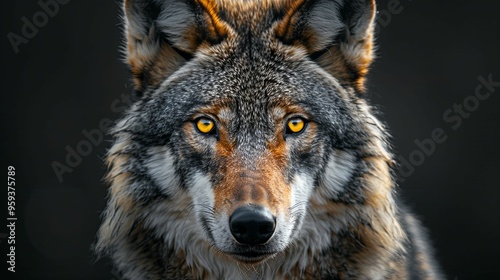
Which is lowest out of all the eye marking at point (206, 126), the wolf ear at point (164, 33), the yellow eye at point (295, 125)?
the yellow eye at point (295, 125)

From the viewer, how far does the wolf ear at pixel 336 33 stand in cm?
390

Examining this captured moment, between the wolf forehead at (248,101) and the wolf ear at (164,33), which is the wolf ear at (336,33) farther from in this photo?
the wolf ear at (164,33)

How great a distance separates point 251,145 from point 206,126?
30 centimetres

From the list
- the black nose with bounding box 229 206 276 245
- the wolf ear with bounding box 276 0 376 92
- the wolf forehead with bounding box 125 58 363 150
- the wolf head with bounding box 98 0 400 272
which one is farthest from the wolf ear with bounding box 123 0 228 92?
the black nose with bounding box 229 206 276 245

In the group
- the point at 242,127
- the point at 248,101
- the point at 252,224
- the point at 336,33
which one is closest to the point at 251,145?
the point at 242,127

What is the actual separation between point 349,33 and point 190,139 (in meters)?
1.26

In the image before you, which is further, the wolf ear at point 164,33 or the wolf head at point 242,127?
the wolf ear at point 164,33

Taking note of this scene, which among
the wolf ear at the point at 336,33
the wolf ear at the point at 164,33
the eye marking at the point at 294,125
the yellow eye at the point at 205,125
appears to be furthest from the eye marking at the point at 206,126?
the wolf ear at the point at 336,33

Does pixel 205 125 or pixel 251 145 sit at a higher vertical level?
pixel 205 125

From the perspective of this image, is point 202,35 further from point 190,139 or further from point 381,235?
point 381,235

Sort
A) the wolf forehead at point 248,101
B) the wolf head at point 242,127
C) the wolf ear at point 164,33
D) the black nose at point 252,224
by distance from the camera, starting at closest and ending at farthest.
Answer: the black nose at point 252,224 < the wolf head at point 242,127 < the wolf forehead at point 248,101 < the wolf ear at point 164,33

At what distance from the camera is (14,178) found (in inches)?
246

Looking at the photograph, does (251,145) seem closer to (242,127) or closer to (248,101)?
(242,127)

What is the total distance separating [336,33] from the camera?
4.00 metres
